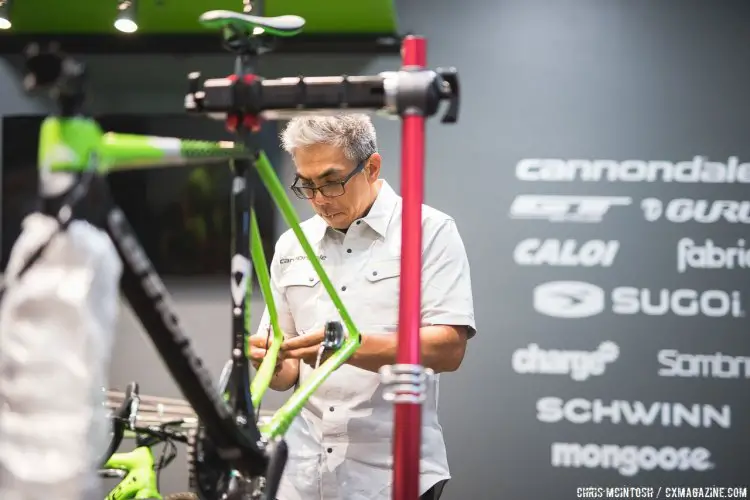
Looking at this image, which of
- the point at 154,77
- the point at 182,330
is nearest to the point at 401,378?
the point at 182,330

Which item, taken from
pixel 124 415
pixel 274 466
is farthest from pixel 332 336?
pixel 124 415

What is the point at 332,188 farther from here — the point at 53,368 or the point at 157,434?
the point at 157,434

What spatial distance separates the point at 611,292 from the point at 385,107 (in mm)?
2432

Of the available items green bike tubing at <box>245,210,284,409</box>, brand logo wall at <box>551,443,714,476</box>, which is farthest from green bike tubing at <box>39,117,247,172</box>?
brand logo wall at <box>551,443,714,476</box>

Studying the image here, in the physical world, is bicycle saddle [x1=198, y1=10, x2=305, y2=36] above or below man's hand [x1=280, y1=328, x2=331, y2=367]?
above

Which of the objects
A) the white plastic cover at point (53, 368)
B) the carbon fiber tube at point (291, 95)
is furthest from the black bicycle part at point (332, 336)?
the white plastic cover at point (53, 368)

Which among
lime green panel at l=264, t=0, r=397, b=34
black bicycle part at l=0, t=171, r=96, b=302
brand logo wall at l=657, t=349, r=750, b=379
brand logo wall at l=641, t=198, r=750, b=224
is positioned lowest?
brand logo wall at l=657, t=349, r=750, b=379

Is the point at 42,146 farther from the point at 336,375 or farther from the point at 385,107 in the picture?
the point at 336,375

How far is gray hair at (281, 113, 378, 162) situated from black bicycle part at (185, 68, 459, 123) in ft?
1.90

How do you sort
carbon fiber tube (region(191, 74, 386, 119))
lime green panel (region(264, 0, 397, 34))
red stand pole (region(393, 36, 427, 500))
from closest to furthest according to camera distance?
1. red stand pole (region(393, 36, 427, 500))
2. carbon fiber tube (region(191, 74, 386, 119))
3. lime green panel (region(264, 0, 397, 34))

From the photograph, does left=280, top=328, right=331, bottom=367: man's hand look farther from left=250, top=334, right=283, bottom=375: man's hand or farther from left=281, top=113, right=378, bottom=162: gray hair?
left=281, top=113, right=378, bottom=162: gray hair

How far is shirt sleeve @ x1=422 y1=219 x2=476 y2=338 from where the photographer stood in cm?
176

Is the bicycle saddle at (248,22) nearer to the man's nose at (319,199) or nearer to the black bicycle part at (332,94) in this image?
the black bicycle part at (332,94)

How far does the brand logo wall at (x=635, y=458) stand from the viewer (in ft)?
10.7
